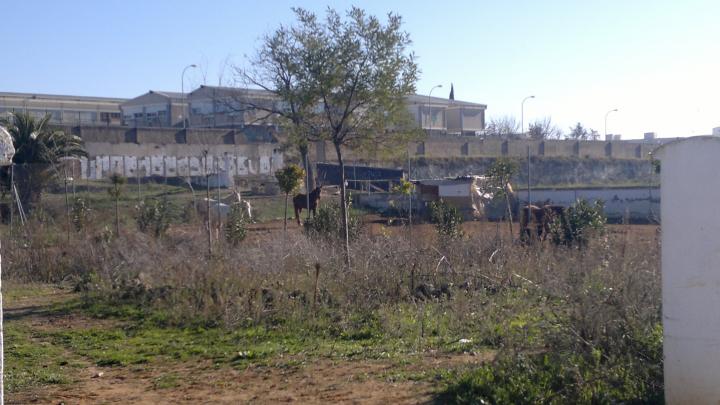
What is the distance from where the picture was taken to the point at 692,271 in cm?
591

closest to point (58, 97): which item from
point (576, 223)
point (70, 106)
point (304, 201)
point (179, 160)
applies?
point (70, 106)

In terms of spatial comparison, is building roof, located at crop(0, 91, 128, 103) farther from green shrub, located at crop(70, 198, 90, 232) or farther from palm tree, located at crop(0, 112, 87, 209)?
green shrub, located at crop(70, 198, 90, 232)

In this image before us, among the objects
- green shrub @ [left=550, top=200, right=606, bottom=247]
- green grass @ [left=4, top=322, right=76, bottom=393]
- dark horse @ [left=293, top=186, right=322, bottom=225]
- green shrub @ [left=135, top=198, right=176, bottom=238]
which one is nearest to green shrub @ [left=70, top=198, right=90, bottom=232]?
green shrub @ [left=135, top=198, right=176, bottom=238]

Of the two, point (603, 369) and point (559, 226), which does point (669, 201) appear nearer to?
point (603, 369)

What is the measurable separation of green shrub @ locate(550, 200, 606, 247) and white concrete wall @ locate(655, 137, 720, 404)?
8.20 meters

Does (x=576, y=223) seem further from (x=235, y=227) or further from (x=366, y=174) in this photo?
(x=366, y=174)

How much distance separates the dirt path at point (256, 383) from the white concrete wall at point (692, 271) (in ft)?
6.65

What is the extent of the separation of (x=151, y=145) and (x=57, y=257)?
24.0 meters

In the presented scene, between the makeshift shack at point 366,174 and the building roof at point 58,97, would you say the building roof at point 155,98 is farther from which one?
the makeshift shack at point 366,174

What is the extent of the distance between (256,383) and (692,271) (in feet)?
→ 13.4

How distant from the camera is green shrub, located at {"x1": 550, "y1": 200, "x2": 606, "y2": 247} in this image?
577 inches

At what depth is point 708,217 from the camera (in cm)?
588

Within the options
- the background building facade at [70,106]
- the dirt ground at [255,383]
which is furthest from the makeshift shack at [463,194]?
the background building facade at [70,106]

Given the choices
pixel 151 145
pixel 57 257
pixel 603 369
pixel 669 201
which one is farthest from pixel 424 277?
pixel 151 145
